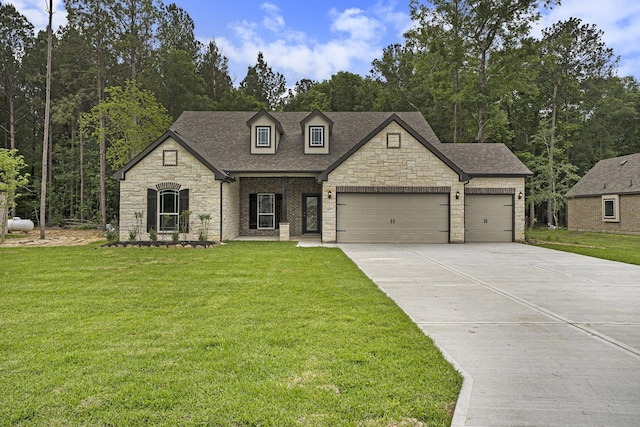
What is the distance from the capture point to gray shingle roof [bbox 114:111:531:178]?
17.5 meters

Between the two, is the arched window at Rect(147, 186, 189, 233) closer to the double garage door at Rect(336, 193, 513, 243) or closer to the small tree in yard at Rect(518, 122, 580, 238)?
the double garage door at Rect(336, 193, 513, 243)

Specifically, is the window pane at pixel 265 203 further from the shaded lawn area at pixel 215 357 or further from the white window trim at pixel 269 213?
the shaded lawn area at pixel 215 357

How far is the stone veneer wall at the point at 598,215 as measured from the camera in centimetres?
2239

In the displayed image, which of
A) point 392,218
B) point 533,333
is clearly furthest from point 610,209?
point 533,333

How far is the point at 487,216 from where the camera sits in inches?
683

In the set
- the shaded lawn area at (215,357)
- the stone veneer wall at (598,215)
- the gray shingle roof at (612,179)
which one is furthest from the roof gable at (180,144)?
the stone veneer wall at (598,215)

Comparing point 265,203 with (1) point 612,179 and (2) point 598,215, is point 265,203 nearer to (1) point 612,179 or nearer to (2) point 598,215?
(2) point 598,215

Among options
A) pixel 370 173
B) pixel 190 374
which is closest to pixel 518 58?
pixel 370 173

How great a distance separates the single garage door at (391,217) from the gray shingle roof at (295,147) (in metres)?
2.28

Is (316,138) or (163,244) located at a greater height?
(316,138)

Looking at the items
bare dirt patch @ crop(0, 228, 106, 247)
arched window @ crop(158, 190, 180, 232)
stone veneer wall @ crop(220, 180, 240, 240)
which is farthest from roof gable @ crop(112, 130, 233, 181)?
bare dirt patch @ crop(0, 228, 106, 247)

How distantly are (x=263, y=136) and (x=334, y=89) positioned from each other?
789 inches

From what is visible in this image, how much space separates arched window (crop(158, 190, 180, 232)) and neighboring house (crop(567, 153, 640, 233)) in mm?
23866

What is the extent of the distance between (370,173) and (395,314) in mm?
11381
